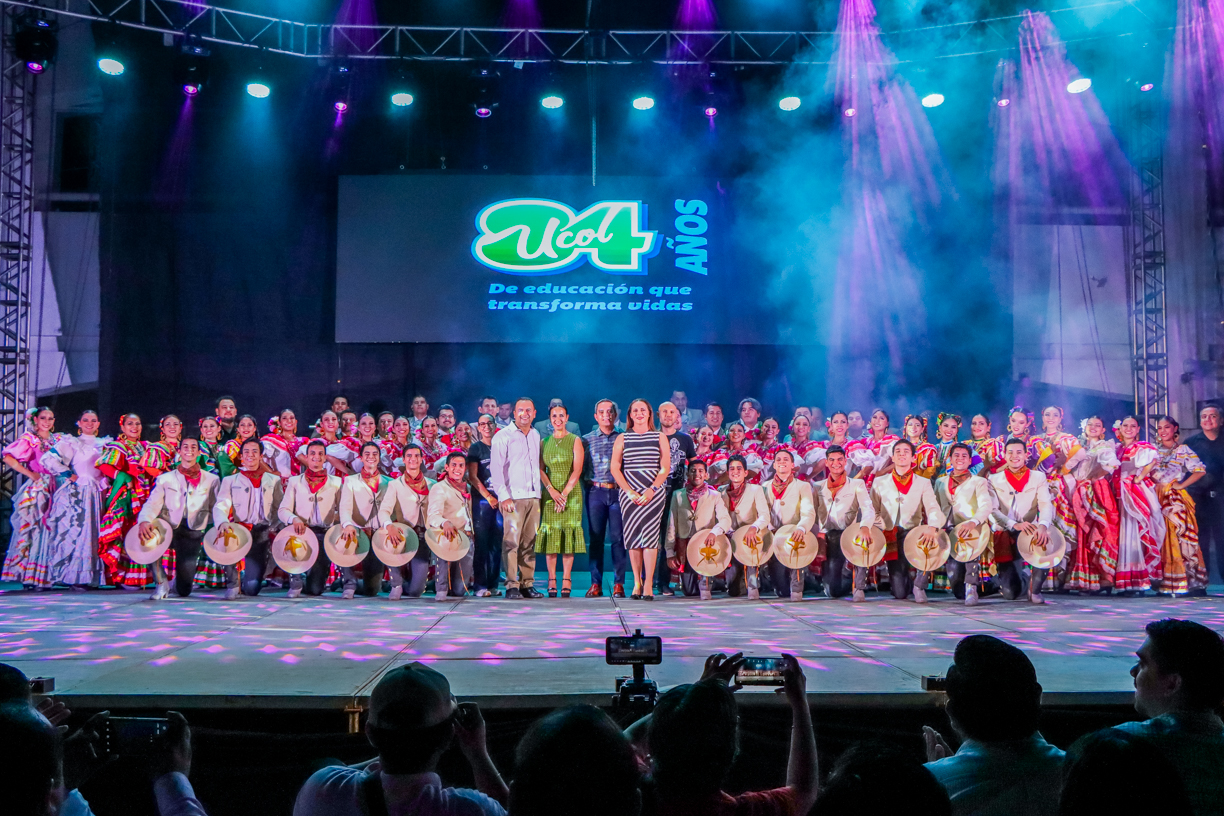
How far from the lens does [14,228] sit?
8758mm

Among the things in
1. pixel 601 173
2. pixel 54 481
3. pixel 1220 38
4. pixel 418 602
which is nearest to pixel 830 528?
pixel 418 602

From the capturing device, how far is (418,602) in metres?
6.06

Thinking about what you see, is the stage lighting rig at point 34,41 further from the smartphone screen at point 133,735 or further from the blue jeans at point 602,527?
the smartphone screen at point 133,735

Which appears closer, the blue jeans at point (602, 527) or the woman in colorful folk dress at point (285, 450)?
the blue jeans at point (602, 527)

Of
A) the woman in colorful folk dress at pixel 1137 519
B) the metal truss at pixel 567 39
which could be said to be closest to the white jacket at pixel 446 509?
the metal truss at pixel 567 39

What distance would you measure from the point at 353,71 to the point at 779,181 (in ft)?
14.4

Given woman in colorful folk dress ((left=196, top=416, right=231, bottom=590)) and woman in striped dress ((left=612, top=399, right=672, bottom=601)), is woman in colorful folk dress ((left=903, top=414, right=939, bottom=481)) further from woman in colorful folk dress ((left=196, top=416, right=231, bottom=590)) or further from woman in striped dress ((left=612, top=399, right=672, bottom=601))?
woman in colorful folk dress ((left=196, top=416, right=231, bottom=590))

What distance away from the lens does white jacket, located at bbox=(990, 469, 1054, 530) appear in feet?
19.8

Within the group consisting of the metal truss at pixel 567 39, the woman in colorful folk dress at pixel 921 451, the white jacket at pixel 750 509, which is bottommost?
the white jacket at pixel 750 509

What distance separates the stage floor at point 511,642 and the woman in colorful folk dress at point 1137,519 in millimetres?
345

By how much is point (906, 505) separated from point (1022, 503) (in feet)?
2.45

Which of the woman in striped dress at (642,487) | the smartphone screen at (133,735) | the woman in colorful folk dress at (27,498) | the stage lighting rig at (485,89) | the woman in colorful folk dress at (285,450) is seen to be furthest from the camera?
the stage lighting rig at (485,89)

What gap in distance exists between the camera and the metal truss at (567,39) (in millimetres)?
8039

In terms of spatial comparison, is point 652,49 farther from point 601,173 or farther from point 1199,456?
point 1199,456
